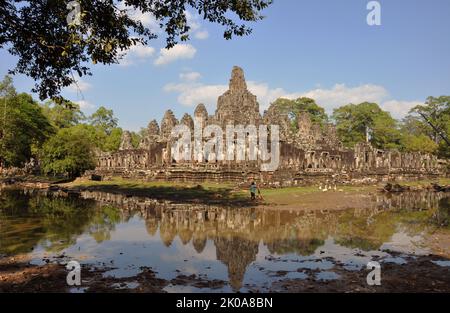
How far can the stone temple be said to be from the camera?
34.2m

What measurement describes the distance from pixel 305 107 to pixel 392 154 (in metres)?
35.0

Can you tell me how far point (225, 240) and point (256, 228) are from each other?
2.49 meters

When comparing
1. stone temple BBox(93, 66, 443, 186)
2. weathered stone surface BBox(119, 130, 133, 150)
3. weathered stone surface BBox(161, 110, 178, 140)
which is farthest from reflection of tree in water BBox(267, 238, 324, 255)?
weathered stone surface BBox(119, 130, 133, 150)

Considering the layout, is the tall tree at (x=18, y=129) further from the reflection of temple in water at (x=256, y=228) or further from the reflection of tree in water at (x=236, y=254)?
the reflection of tree in water at (x=236, y=254)

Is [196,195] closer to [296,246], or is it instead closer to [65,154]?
[296,246]

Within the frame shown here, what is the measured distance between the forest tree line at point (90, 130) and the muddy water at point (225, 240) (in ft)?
75.8

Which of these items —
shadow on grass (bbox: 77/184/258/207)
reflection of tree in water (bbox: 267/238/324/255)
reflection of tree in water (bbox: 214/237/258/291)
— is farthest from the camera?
shadow on grass (bbox: 77/184/258/207)

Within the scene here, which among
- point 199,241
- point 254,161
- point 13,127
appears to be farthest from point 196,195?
point 13,127

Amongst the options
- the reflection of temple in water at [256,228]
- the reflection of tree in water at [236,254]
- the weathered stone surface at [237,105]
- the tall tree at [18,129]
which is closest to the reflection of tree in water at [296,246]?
the reflection of temple in water at [256,228]

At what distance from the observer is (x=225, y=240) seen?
482 inches

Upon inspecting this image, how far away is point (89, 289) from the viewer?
7328 mm

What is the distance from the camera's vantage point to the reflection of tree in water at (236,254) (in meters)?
8.34

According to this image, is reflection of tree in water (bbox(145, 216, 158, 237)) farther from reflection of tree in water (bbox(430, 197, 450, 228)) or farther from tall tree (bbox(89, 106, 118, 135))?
tall tree (bbox(89, 106, 118, 135))

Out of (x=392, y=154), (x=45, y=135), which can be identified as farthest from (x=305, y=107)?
(x=45, y=135)
